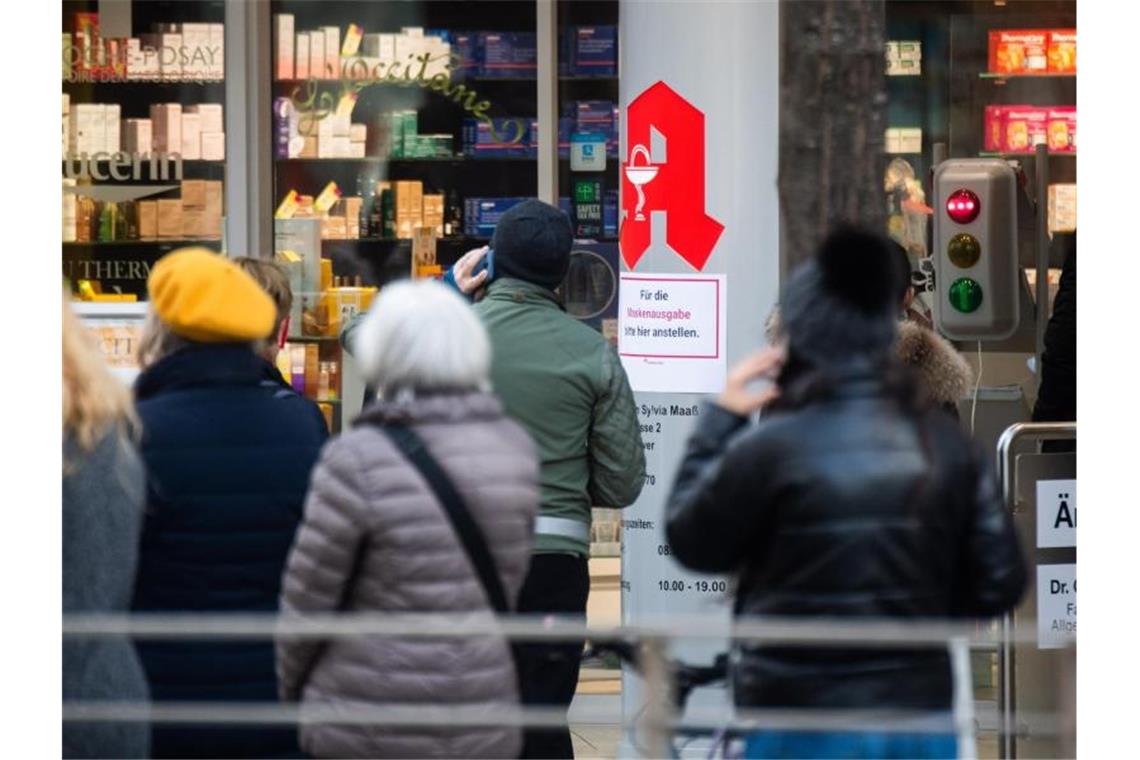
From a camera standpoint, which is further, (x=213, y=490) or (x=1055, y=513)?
(x=1055, y=513)

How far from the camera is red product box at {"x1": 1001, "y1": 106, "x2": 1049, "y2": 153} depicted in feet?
31.8

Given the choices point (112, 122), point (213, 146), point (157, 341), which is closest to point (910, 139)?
point (213, 146)

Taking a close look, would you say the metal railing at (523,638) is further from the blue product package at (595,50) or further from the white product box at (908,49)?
the white product box at (908,49)

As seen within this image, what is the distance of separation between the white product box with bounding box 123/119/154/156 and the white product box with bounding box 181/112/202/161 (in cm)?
15

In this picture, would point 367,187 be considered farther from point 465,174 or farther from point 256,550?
point 256,550

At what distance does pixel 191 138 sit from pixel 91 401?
534 cm

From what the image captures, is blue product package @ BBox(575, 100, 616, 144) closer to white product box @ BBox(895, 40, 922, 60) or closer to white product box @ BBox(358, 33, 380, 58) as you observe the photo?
white product box @ BBox(358, 33, 380, 58)

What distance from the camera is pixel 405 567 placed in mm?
3783

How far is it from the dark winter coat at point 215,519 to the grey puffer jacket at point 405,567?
0.81ft

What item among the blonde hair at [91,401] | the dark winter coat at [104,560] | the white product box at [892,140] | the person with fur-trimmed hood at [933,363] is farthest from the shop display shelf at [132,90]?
the dark winter coat at [104,560]

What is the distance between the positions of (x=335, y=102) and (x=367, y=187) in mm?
409

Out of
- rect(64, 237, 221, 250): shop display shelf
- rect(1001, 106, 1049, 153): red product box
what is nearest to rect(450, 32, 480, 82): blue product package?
rect(64, 237, 221, 250): shop display shelf

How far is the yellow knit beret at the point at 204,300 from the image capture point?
4.21 metres

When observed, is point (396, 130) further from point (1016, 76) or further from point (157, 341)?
point (157, 341)
